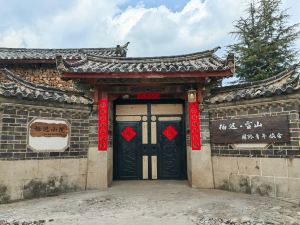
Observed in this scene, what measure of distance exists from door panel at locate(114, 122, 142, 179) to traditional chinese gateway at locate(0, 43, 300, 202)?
0.11 feet

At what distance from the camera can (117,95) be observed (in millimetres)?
7820

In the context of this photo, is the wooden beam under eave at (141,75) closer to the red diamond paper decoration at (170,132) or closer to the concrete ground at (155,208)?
the red diamond paper decoration at (170,132)

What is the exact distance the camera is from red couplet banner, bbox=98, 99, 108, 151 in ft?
24.2

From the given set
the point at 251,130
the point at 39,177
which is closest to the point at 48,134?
the point at 39,177

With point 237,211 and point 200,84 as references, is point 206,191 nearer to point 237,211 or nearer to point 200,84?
point 237,211

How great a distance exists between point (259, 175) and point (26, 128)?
240 inches

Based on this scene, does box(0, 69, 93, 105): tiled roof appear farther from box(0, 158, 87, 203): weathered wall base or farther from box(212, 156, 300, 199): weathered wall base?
box(212, 156, 300, 199): weathered wall base

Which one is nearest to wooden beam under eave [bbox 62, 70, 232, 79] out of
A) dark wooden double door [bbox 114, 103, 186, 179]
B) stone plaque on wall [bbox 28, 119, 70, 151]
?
stone plaque on wall [bbox 28, 119, 70, 151]

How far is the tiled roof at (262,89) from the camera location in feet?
19.0

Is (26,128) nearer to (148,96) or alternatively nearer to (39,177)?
(39,177)

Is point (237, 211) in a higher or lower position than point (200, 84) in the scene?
lower

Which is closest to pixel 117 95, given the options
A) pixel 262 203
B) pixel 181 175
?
pixel 181 175

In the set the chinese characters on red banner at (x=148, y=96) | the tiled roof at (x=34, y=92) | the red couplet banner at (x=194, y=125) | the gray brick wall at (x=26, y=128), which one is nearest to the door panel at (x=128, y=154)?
the chinese characters on red banner at (x=148, y=96)

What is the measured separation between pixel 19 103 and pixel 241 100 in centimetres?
577
